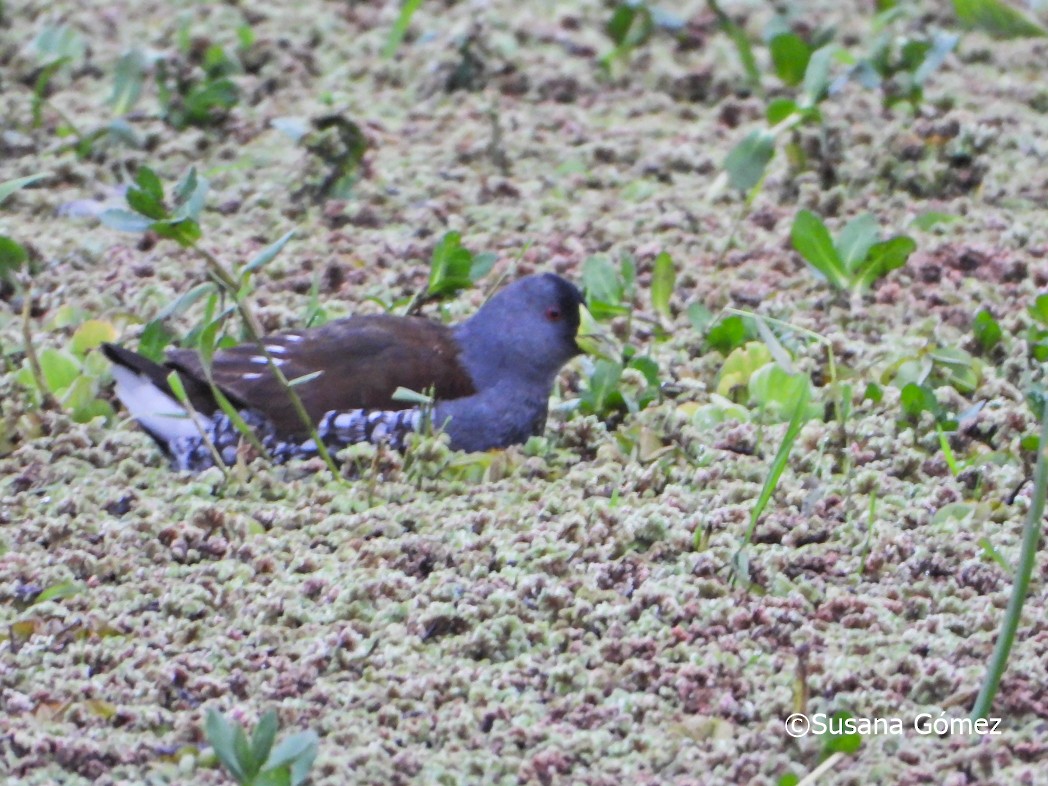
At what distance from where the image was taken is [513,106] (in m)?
7.52

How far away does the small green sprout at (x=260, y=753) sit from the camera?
3.00 metres

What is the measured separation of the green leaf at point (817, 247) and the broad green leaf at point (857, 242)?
1.3 inches

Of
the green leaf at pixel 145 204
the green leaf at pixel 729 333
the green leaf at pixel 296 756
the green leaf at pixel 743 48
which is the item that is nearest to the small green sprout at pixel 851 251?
the green leaf at pixel 729 333

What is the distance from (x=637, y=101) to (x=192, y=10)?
2453mm

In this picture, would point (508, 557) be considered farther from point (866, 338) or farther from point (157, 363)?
point (866, 338)

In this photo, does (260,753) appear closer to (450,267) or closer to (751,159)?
(450,267)

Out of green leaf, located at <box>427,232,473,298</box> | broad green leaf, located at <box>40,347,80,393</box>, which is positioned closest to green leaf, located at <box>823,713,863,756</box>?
green leaf, located at <box>427,232,473,298</box>

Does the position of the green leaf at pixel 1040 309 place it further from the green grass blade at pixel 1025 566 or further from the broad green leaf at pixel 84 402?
the broad green leaf at pixel 84 402

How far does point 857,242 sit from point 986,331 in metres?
0.62

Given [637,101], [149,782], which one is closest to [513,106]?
[637,101]

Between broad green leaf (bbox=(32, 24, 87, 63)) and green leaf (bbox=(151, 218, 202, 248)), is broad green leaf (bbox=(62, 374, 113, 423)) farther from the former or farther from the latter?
broad green leaf (bbox=(32, 24, 87, 63))

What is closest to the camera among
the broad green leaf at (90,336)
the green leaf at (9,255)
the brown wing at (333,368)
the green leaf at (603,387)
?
the brown wing at (333,368)

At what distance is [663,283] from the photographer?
5547 millimetres

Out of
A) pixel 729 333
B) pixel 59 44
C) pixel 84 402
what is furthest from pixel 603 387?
pixel 59 44
